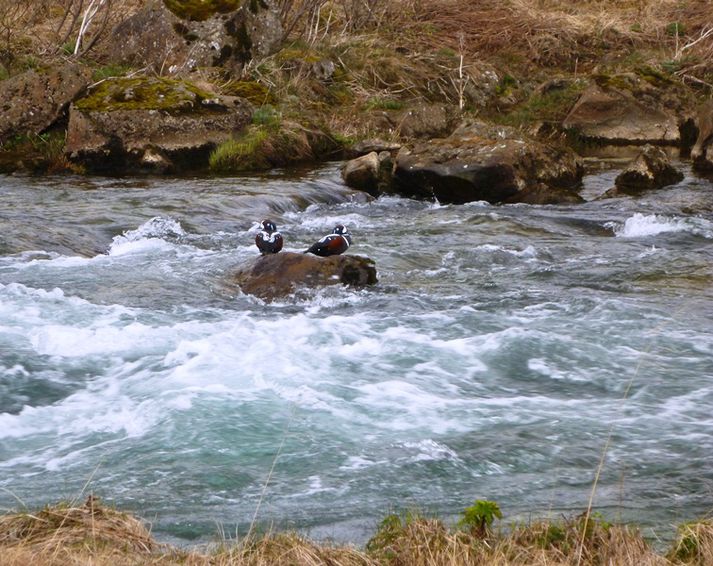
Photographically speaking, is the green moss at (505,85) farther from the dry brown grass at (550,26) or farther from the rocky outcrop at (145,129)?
the rocky outcrop at (145,129)

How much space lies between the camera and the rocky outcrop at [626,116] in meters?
18.7

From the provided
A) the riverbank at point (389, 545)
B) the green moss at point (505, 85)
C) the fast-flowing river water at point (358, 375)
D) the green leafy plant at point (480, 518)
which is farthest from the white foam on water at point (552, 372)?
the green moss at point (505, 85)

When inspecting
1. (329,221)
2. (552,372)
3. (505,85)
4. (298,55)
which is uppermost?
(298,55)

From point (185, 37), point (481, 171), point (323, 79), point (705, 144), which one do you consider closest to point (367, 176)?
point (481, 171)

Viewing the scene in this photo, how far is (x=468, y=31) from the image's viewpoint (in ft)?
76.5

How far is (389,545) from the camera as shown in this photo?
3441 millimetres

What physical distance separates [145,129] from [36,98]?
1.94m

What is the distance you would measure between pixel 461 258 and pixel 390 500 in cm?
544

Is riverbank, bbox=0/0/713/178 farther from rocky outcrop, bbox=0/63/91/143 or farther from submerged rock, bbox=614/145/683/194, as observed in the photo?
submerged rock, bbox=614/145/683/194

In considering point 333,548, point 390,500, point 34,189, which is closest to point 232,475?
point 390,500

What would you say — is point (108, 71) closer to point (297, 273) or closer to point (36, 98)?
point (36, 98)

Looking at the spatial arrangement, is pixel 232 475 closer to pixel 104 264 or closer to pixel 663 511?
pixel 663 511

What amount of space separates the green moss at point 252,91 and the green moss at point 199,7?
1.67 m

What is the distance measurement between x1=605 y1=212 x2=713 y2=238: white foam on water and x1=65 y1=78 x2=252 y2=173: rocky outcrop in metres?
6.53
